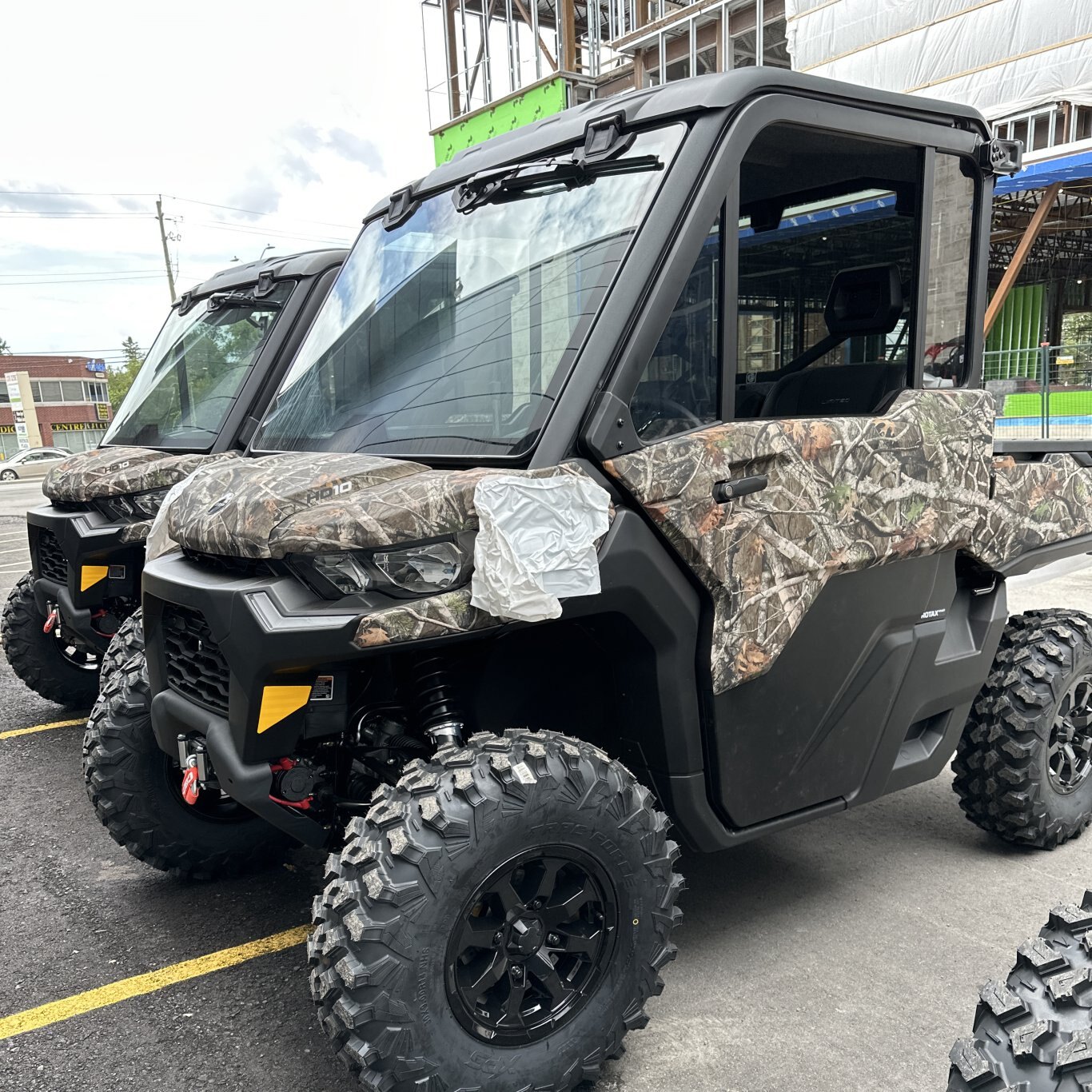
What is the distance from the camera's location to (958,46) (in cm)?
2041

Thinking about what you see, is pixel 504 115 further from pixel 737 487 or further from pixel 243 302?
pixel 737 487

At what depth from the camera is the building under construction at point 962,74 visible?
1590cm

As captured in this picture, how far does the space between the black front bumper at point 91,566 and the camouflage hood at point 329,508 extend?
2711 mm

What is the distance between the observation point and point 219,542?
Answer: 2.68 meters

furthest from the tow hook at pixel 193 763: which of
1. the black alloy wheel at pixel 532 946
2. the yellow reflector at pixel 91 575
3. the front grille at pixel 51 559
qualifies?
the front grille at pixel 51 559

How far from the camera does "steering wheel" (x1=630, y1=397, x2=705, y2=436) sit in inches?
109

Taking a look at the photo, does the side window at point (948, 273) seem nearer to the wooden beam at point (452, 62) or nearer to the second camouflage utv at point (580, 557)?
the second camouflage utv at point (580, 557)

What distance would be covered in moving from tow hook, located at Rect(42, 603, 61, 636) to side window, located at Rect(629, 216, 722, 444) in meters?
4.04

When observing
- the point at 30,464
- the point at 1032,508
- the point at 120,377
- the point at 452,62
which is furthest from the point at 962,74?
the point at 120,377

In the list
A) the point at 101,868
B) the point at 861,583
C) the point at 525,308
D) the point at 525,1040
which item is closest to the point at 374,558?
the point at 525,308

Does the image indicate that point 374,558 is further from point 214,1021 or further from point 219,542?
point 214,1021

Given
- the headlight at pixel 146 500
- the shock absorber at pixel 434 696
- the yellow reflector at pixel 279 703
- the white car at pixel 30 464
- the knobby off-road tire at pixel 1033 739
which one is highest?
the headlight at pixel 146 500

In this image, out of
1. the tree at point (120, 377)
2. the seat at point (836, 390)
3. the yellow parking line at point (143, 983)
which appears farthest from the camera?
the tree at point (120, 377)

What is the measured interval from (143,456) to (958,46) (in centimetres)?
1991
